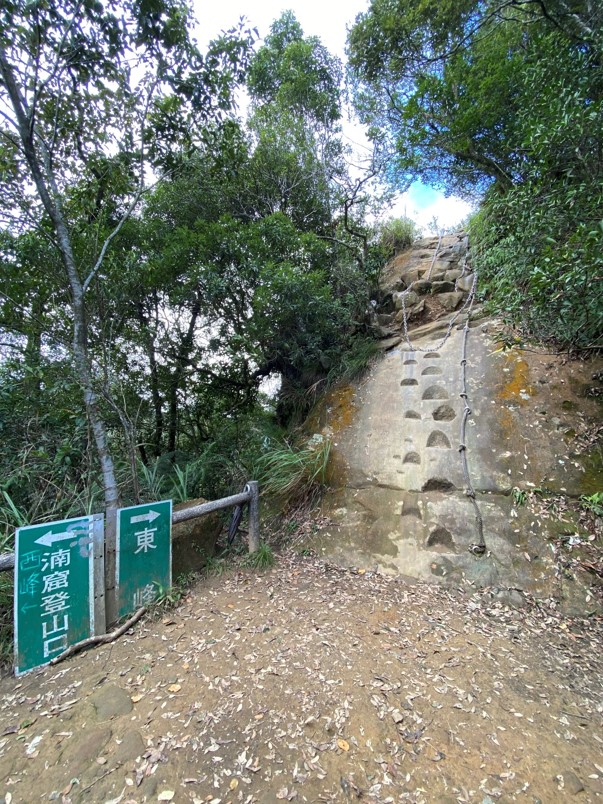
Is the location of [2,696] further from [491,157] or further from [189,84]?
[491,157]

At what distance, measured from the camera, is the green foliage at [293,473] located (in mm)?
4375

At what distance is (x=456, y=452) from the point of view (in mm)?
4020

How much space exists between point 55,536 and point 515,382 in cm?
485

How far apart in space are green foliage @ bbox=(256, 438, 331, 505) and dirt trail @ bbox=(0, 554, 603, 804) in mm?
1545

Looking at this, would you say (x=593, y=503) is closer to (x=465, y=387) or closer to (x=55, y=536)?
(x=465, y=387)

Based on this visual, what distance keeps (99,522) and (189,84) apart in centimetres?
391

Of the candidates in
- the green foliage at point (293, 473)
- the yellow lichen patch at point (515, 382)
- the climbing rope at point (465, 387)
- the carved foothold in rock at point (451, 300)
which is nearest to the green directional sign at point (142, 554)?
the green foliage at point (293, 473)

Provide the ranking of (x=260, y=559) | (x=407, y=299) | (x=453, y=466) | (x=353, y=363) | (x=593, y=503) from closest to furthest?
1. (x=593, y=503)
2. (x=260, y=559)
3. (x=453, y=466)
4. (x=353, y=363)
5. (x=407, y=299)

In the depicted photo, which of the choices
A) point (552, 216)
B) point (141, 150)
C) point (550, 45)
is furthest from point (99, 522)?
point (550, 45)

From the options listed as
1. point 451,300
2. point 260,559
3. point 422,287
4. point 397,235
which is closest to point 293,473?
point 260,559

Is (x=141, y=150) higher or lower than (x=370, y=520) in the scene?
higher

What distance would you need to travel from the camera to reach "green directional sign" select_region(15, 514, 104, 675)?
Answer: 2133mm

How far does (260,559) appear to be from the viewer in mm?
3570

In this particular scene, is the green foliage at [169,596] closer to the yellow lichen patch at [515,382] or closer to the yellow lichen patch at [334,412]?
the yellow lichen patch at [334,412]
